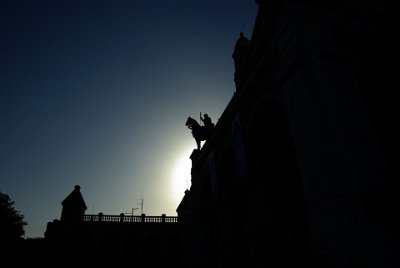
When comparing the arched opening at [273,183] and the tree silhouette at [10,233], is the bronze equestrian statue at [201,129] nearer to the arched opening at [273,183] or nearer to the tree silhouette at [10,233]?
the arched opening at [273,183]

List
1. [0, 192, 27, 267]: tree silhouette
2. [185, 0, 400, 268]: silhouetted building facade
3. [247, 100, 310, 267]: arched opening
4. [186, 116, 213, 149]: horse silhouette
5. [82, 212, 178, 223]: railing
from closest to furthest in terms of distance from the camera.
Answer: [185, 0, 400, 268]: silhouetted building facade, [247, 100, 310, 267]: arched opening, [186, 116, 213, 149]: horse silhouette, [0, 192, 27, 267]: tree silhouette, [82, 212, 178, 223]: railing

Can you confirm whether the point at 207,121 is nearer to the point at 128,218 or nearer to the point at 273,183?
the point at 273,183

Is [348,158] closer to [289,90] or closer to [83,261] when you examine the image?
[289,90]

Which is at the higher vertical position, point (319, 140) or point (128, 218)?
point (128, 218)

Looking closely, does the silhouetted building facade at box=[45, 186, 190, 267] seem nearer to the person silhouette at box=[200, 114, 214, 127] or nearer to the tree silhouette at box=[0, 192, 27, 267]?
the tree silhouette at box=[0, 192, 27, 267]

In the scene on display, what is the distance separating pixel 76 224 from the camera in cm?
2894

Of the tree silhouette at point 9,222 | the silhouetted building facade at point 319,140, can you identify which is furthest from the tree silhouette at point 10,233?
the silhouetted building facade at point 319,140

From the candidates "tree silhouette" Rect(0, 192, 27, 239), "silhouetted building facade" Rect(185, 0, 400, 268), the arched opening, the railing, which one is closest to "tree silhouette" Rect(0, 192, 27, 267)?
"tree silhouette" Rect(0, 192, 27, 239)

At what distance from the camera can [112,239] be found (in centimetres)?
3025

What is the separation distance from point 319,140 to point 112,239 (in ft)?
99.3

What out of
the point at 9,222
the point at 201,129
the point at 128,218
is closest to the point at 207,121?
the point at 201,129

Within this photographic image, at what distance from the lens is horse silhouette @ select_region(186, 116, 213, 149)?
18544 mm

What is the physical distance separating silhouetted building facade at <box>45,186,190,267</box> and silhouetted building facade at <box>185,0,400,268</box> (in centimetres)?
2093

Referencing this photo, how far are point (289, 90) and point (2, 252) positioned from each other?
33.3 m
